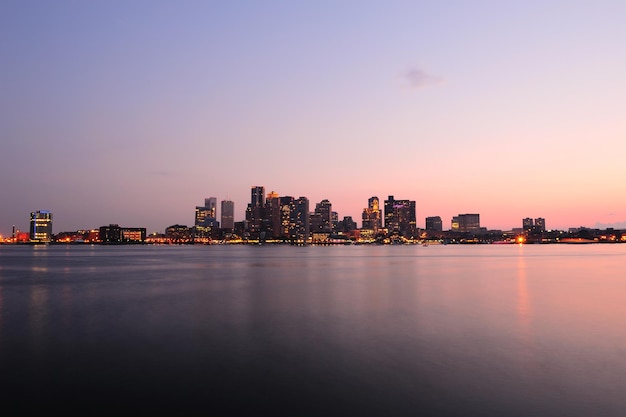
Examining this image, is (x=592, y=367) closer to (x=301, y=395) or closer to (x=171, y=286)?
(x=301, y=395)

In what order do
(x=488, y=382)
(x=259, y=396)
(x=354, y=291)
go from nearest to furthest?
1. (x=259, y=396)
2. (x=488, y=382)
3. (x=354, y=291)

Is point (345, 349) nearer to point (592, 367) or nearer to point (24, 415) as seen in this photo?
point (592, 367)

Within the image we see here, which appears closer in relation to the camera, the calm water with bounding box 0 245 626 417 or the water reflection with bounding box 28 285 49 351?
the calm water with bounding box 0 245 626 417

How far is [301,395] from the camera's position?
43.4 ft

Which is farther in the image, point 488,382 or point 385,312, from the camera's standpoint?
point 385,312

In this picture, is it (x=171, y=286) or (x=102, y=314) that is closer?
(x=102, y=314)

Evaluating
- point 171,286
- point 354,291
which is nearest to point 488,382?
point 354,291

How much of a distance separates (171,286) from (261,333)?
86.4 feet

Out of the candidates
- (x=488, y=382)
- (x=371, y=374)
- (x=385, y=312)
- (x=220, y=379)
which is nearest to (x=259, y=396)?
(x=220, y=379)

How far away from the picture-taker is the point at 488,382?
1460cm

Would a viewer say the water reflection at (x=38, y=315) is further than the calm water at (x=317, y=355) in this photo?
Yes

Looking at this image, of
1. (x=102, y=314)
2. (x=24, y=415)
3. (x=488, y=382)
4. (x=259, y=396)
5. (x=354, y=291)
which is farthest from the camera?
(x=354, y=291)

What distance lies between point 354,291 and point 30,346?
88.1 feet

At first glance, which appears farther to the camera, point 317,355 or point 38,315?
point 38,315
